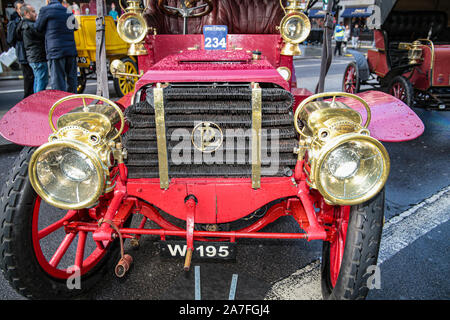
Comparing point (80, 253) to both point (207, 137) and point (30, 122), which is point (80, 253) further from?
point (207, 137)

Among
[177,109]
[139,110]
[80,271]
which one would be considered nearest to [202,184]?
[177,109]

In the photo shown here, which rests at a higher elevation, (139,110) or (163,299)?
(139,110)

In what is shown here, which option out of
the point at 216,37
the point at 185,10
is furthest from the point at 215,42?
the point at 185,10

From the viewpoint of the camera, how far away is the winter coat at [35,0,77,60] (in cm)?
491

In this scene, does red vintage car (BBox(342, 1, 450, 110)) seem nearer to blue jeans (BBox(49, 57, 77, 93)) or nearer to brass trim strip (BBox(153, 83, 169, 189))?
brass trim strip (BBox(153, 83, 169, 189))

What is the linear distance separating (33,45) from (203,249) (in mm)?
5511

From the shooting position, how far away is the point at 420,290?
6.49ft

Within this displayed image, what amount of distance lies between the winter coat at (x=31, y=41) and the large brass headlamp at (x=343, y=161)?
560 cm

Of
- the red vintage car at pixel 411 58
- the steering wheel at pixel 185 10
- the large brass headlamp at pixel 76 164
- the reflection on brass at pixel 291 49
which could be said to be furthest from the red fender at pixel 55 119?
the red vintage car at pixel 411 58

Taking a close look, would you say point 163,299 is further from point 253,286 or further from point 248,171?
point 248,171

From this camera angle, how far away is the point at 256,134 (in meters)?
1.59

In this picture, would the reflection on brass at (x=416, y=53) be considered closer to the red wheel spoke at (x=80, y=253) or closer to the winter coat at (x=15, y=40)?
the red wheel spoke at (x=80, y=253)

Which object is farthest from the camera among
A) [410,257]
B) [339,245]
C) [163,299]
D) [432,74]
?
[432,74]

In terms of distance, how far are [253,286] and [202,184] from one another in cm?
85
